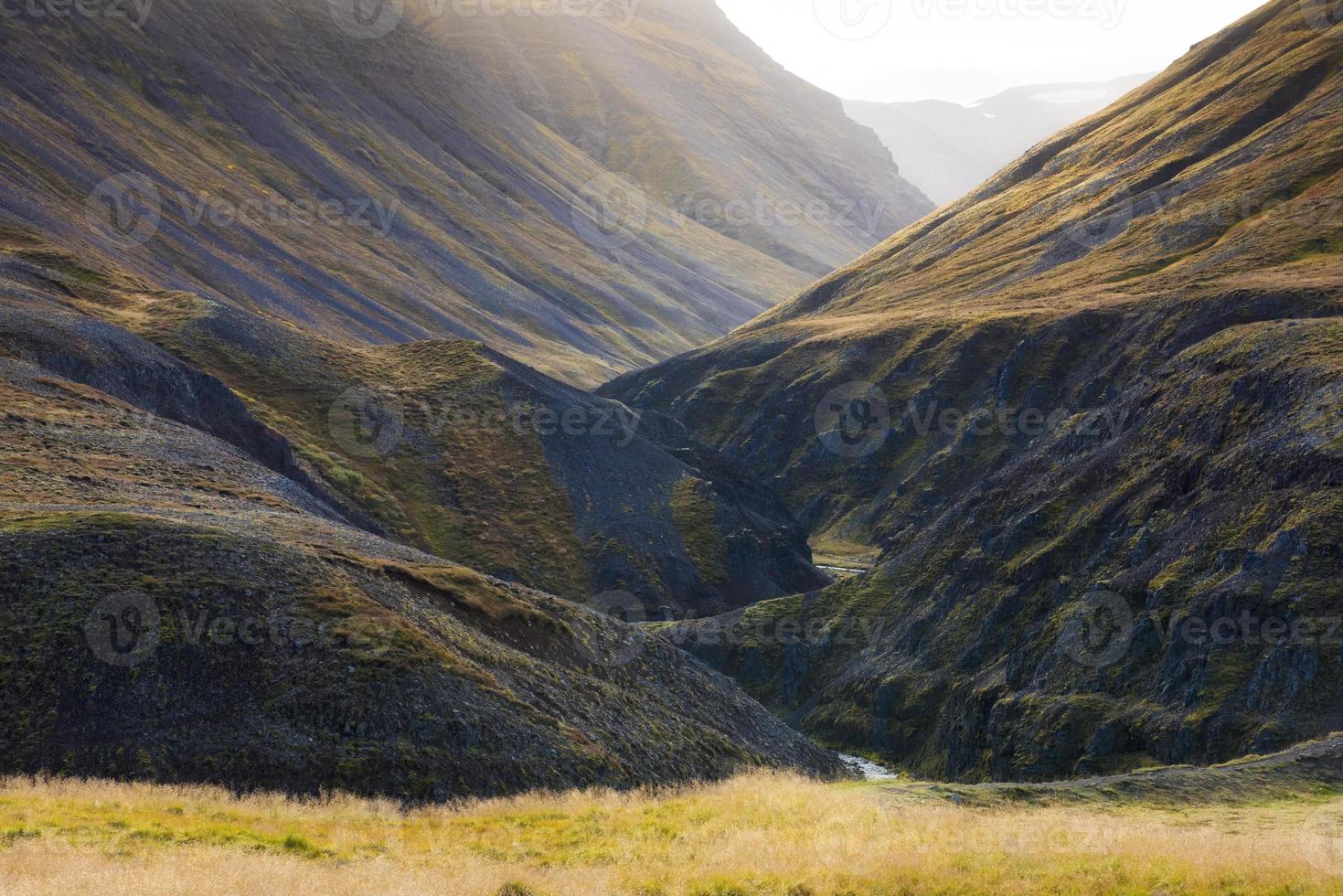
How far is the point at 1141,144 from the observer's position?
133000 mm

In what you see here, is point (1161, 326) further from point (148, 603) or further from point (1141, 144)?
point (148, 603)

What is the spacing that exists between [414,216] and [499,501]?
122 m

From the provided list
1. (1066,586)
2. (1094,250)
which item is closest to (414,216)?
(1094,250)

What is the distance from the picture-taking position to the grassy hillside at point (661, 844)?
57.0 feet

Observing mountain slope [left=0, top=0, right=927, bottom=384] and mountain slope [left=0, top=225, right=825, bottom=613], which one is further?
mountain slope [left=0, top=0, right=927, bottom=384]
